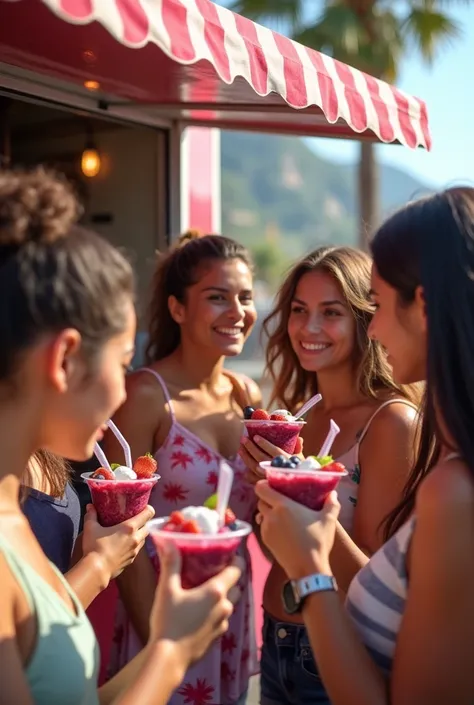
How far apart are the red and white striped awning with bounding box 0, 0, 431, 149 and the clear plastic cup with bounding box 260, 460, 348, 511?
4.13ft

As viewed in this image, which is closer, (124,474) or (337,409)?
(124,474)

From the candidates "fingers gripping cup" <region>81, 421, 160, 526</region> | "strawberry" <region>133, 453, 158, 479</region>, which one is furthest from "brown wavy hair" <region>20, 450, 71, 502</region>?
"strawberry" <region>133, 453, 158, 479</region>

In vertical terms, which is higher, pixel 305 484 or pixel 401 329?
pixel 401 329

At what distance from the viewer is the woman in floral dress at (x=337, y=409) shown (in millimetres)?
2895

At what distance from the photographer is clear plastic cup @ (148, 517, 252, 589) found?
1.70 m

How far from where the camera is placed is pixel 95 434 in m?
1.71

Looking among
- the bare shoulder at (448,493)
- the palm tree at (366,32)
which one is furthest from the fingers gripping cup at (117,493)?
the palm tree at (366,32)

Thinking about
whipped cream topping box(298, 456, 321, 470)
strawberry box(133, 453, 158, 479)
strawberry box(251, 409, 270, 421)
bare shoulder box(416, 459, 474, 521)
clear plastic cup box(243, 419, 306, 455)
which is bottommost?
strawberry box(133, 453, 158, 479)

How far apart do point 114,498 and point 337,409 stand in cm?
128

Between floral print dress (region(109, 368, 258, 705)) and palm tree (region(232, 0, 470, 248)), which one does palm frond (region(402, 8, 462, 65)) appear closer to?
palm tree (region(232, 0, 470, 248))

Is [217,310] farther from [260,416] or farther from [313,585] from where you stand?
[313,585]

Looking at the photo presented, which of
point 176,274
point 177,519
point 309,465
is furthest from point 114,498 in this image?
point 176,274

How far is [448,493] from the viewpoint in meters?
1.68

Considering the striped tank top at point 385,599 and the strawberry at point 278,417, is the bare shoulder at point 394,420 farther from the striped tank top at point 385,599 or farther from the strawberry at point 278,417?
the striped tank top at point 385,599
